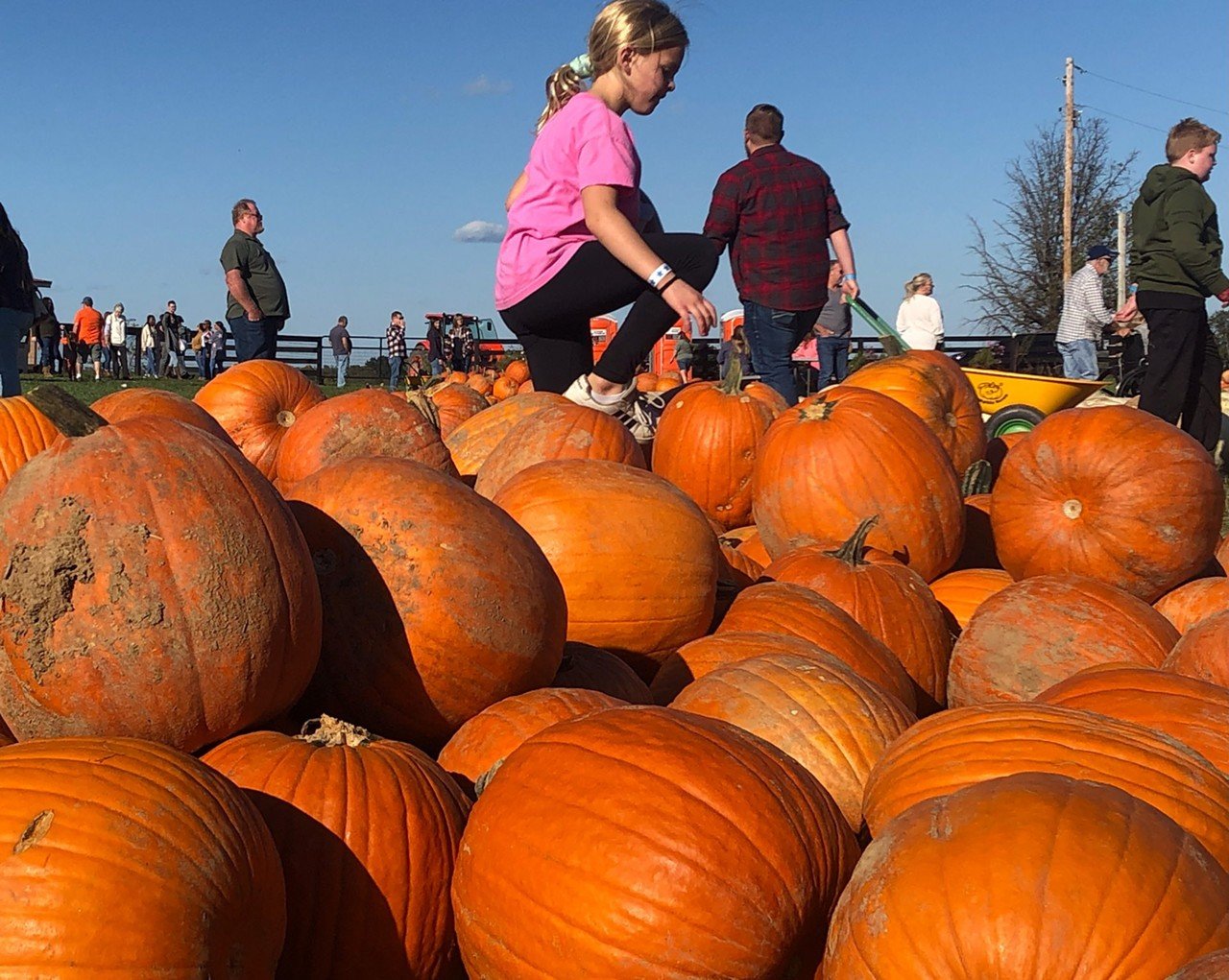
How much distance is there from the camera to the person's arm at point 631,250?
4355 millimetres

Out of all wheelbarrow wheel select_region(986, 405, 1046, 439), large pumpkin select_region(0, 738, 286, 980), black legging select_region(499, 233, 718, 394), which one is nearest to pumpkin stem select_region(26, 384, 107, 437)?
large pumpkin select_region(0, 738, 286, 980)

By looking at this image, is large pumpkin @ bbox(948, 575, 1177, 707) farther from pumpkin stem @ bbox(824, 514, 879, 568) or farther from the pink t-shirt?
the pink t-shirt

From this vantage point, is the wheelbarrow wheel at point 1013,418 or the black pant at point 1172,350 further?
the wheelbarrow wheel at point 1013,418

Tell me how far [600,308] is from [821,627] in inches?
91.7

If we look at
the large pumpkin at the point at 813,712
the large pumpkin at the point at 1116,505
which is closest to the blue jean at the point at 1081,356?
the large pumpkin at the point at 1116,505

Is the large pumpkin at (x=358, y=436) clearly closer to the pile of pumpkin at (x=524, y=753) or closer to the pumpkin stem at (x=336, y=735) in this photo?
the pile of pumpkin at (x=524, y=753)

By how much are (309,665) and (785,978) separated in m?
0.97

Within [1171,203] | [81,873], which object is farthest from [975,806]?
Result: [1171,203]

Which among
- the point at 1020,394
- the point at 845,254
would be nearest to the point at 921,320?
the point at 1020,394

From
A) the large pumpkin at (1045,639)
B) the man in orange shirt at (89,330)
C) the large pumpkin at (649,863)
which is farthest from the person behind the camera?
the man in orange shirt at (89,330)

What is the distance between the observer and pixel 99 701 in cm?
177

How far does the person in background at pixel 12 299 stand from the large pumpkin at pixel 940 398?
16.5 feet

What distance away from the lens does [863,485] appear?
142 inches

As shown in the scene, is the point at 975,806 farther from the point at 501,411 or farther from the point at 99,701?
the point at 501,411
